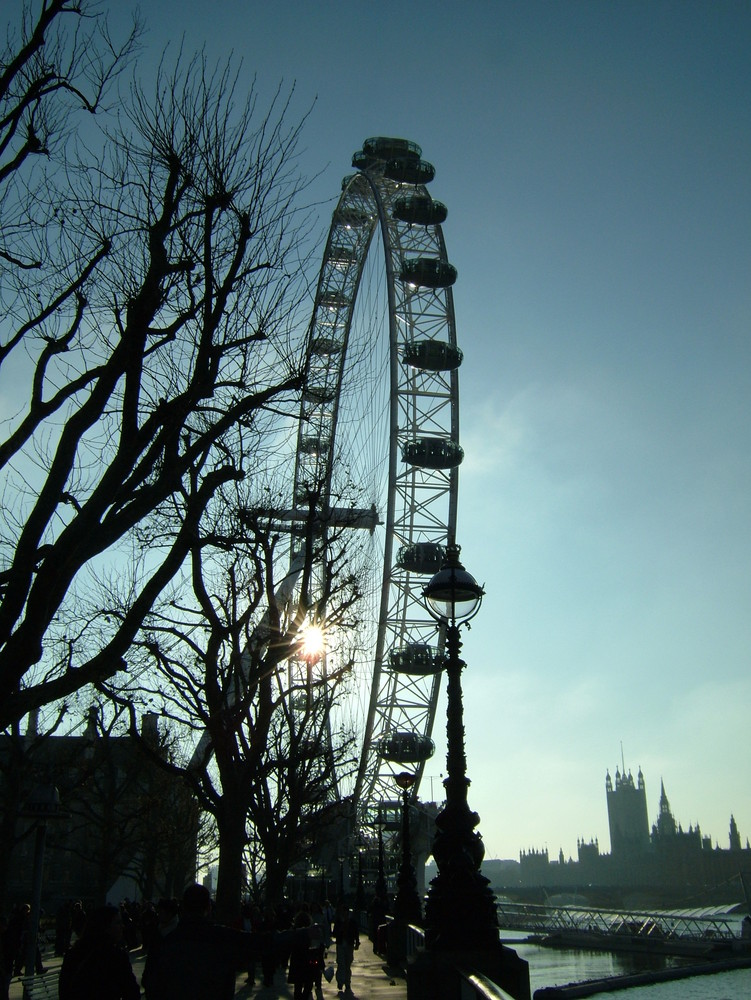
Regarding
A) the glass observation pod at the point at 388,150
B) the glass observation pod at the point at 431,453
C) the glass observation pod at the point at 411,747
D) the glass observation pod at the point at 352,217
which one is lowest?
the glass observation pod at the point at 411,747

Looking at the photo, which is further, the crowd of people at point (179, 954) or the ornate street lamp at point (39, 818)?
the ornate street lamp at point (39, 818)

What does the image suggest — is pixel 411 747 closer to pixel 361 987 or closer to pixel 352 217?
pixel 352 217

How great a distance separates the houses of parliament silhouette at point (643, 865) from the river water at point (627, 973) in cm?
5590

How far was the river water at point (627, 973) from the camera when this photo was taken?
20.9 m

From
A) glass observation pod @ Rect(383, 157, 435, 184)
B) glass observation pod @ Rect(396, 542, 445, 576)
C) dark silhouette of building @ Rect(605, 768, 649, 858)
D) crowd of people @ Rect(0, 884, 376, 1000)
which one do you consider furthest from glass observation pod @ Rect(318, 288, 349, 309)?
dark silhouette of building @ Rect(605, 768, 649, 858)

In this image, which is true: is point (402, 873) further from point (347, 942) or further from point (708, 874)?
point (708, 874)

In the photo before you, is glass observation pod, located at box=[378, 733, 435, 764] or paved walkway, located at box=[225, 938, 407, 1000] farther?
glass observation pod, located at box=[378, 733, 435, 764]

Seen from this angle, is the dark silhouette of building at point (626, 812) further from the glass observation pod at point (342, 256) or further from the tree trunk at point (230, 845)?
the tree trunk at point (230, 845)

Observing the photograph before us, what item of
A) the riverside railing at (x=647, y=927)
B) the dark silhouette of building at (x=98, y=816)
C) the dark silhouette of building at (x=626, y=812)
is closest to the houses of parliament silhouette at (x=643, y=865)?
the dark silhouette of building at (x=626, y=812)

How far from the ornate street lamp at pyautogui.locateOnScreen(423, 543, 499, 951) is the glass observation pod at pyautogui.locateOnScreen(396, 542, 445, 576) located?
85.5 ft

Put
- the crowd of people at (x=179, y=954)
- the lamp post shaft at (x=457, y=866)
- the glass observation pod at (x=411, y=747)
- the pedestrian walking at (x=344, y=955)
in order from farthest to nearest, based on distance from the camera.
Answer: the glass observation pod at (x=411, y=747) → the pedestrian walking at (x=344, y=955) → the lamp post shaft at (x=457, y=866) → the crowd of people at (x=179, y=954)

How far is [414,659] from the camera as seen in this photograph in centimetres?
3606

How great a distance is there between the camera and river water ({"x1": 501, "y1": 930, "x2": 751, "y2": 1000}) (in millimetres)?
20891

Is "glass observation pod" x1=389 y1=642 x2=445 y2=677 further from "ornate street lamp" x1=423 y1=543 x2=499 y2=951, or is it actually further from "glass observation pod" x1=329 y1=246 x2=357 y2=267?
"ornate street lamp" x1=423 y1=543 x2=499 y2=951
